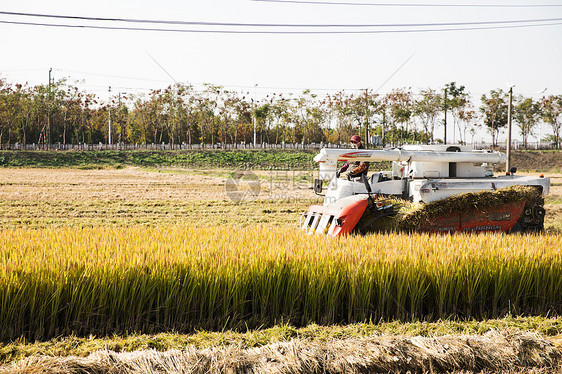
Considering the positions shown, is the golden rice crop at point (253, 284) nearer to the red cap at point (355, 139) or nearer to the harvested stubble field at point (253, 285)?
the harvested stubble field at point (253, 285)

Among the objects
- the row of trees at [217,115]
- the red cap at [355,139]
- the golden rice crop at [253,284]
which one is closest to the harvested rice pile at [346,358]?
the golden rice crop at [253,284]

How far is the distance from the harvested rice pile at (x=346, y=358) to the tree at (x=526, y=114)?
208 feet

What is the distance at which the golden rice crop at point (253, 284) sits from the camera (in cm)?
445

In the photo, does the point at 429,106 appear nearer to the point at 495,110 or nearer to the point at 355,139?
the point at 495,110

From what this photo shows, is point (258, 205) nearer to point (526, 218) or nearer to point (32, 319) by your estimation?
point (526, 218)

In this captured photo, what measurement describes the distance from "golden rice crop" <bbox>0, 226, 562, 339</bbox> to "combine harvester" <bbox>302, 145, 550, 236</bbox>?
54.5 inches

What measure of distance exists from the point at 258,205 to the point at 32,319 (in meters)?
11.4

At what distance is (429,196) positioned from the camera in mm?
7926

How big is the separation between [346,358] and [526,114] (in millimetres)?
65212

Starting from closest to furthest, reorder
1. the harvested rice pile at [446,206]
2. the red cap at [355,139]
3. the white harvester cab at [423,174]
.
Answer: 1. the harvested rice pile at [446,206]
2. the white harvester cab at [423,174]
3. the red cap at [355,139]

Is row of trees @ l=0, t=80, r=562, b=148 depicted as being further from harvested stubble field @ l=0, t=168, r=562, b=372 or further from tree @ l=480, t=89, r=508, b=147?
harvested stubble field @ l=0, t=168, r=562, b=372

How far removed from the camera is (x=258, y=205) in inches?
615

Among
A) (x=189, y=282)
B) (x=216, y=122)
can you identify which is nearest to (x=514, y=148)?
(x=216, y=122)

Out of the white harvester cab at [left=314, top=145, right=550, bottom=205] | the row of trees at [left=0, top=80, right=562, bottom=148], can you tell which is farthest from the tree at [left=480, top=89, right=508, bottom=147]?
the white harvester cab at [left=314, top=145, right=550, bottom=205]
